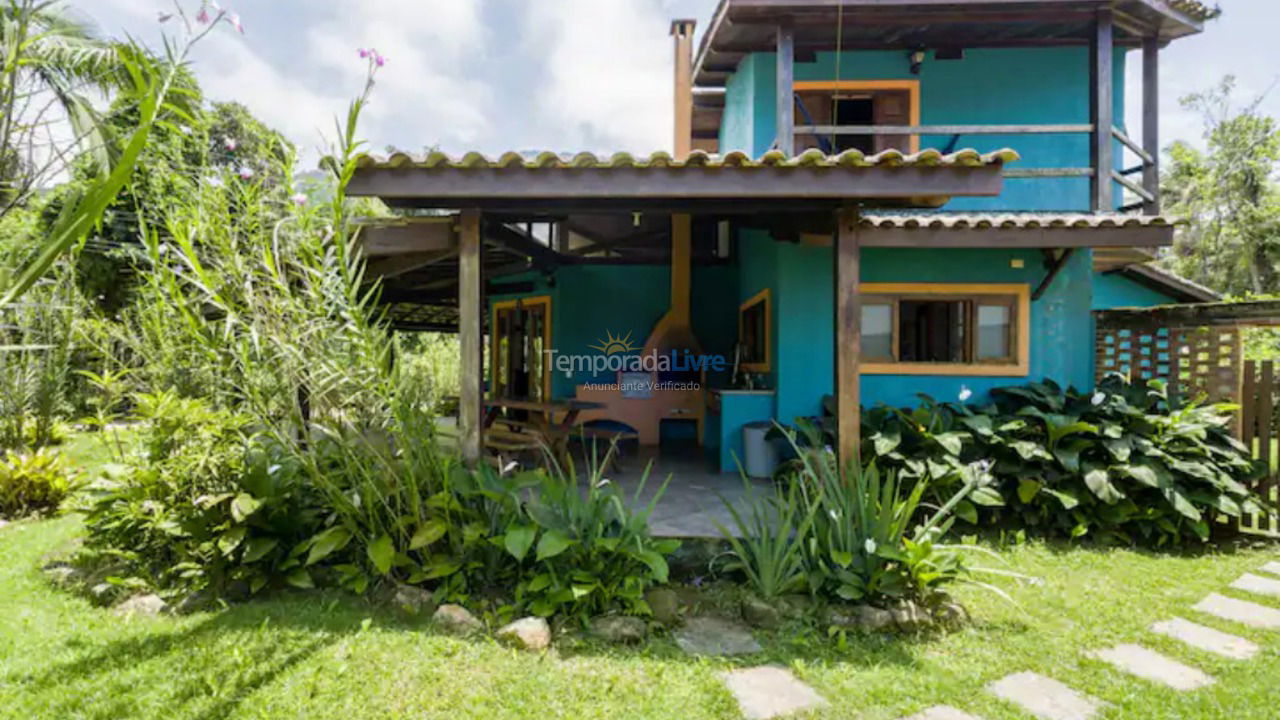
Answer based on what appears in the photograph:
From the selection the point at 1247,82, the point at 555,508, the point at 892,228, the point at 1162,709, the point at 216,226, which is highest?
the point at 1247,82

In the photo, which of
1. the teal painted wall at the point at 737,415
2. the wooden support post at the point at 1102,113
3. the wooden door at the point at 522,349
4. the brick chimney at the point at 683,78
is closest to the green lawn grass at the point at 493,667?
the teal painted wall at the point at 737,415

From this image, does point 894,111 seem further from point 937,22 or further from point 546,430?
point 546,430

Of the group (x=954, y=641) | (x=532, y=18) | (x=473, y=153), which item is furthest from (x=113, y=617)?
(x=532, y=18)

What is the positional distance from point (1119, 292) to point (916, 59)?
16.1ft

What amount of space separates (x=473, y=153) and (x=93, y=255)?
13.8m

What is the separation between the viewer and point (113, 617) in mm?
3398

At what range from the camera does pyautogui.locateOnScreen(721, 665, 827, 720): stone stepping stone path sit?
2658 millimetres

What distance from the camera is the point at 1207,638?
3355 mm

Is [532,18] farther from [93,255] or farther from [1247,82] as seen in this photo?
[1247,82]

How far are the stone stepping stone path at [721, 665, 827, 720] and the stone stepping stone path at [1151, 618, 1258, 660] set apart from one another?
226 cm

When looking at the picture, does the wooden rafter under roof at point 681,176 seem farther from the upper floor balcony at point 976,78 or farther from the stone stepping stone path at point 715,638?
the upper floor balcony at point 976,78

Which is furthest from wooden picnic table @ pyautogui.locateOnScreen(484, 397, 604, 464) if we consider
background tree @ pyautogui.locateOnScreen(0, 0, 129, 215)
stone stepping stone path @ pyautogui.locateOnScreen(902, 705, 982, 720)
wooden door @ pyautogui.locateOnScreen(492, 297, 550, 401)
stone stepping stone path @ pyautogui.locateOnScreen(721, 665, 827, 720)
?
background tree @ pyautogui.locateOnScreen(0, 0, 129, 215)

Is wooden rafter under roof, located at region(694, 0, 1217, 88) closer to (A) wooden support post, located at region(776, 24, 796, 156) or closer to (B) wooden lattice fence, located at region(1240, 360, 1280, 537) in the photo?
(A) wooden support post, located at region(776, 24, 796, 156)

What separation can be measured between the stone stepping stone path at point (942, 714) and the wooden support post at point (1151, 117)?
6341 millimetres
